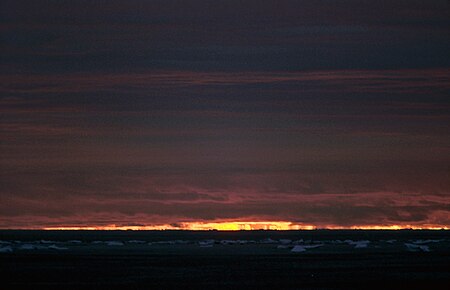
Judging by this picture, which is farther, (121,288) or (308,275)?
Result: (308,275)

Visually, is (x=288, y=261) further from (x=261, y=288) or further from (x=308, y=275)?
(x=261, y=288)

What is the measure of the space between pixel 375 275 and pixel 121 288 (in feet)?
43.6

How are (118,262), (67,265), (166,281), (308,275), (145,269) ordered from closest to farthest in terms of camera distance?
1. (166,281)
2. (308,275)
3. (145,269)
4. (67,265)
5. (118,262)

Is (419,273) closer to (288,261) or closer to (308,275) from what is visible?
(308,275)

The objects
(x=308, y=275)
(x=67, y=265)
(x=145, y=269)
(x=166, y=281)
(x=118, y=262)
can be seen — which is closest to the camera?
(x=166, y=281)

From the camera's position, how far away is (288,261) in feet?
201

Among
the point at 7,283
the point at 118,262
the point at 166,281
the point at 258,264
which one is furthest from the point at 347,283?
the point at 118,262

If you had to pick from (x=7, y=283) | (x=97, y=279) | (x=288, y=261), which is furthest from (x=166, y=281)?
(x=288, y=261)

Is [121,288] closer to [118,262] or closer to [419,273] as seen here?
[419,273]

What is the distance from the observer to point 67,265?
184ft

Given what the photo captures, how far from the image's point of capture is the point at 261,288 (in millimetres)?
38062

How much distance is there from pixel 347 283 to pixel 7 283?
1327 cm

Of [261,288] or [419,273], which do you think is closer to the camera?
[261,288]

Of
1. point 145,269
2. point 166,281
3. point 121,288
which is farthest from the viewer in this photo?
point 145,269
